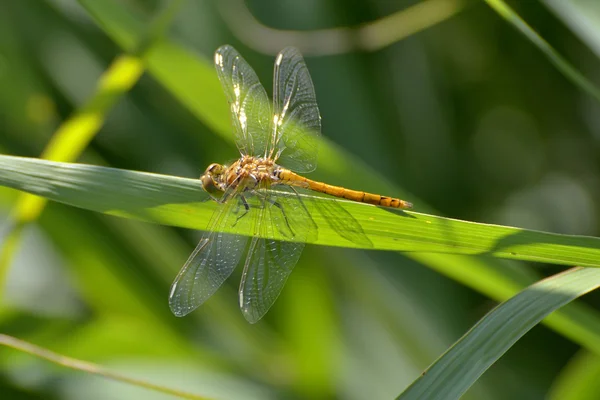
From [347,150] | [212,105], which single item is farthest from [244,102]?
[347,150]

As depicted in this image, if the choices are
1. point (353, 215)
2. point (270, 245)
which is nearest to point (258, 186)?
point (270, 245)

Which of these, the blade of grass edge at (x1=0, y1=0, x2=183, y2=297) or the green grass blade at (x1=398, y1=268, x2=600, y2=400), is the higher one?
the blade of grass edge at (x1=0, y1=0, x2=183, y2=297)

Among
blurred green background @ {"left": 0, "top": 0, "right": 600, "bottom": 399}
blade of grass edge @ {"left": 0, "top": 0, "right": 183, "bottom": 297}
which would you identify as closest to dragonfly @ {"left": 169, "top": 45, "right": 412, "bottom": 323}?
blade of grass edge @ {"left": 0, "top": 0, "right": 183, "bottom": 297}

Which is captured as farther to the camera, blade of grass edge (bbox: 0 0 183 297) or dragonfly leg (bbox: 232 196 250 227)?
blade of grass edge (bbox: 0 0 183 297)

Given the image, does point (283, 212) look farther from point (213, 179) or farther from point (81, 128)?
point (81, 128)

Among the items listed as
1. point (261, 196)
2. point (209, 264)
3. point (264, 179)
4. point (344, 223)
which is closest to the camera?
point (344, 223)

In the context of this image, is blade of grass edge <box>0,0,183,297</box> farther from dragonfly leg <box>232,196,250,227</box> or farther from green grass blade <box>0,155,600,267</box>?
green grass blade <box>0,155,600,267</box>
